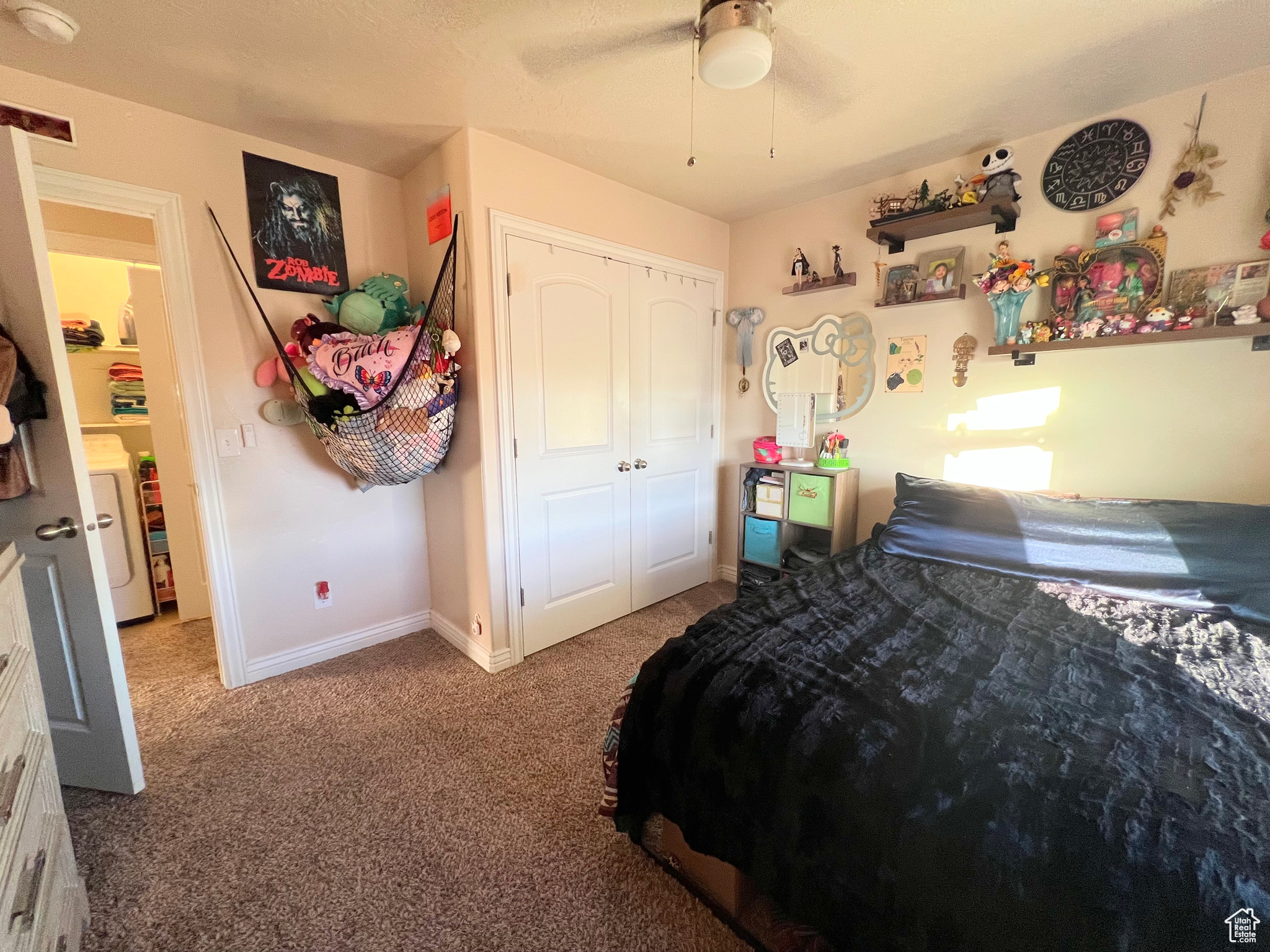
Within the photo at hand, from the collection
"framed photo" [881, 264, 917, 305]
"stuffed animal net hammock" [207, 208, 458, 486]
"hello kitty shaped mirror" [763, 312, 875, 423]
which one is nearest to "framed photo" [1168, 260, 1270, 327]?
"framed photo" [881, 264, 917, 305]

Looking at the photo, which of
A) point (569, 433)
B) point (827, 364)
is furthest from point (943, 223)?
point (569, 433)

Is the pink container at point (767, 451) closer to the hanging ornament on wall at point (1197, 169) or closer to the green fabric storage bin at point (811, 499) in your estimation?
the green fabric storage bin at point (811, 499)

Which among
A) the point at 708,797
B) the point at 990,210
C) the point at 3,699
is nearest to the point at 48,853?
the point at 3,699

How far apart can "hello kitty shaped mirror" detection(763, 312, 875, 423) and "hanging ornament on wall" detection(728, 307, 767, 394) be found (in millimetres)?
120

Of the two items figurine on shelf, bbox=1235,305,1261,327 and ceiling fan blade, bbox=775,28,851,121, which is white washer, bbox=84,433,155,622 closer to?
ceiling fan blade, bbox=775,28,851,121

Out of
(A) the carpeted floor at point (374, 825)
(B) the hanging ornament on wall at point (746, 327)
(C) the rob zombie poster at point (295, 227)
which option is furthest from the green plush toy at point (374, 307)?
(B) the hanging ornament on wall at point (746, 327)

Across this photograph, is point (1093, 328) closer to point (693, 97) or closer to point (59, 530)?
point (693, 97)

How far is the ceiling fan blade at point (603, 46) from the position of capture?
4.97 ft

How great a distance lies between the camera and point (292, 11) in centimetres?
142

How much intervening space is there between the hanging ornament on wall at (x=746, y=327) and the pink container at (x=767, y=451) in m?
0.46

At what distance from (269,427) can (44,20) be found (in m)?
1.35

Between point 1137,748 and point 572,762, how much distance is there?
1518 millimetres

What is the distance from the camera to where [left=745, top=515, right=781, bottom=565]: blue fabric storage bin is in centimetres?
281

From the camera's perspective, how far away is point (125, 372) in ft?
9.75
